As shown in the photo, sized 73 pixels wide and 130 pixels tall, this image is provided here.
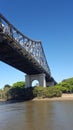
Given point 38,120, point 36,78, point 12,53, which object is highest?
point 12,53

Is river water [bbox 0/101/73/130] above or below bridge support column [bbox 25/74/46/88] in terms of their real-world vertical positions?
below

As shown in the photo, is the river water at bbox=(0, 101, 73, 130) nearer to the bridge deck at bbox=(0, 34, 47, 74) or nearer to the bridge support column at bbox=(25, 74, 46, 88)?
the bridge deck at bbox=(0, 34, 47, 74)

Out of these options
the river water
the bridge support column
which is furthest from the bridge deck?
the bridge support column

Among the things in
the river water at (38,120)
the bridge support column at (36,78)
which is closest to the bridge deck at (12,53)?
the river water at (38,120)

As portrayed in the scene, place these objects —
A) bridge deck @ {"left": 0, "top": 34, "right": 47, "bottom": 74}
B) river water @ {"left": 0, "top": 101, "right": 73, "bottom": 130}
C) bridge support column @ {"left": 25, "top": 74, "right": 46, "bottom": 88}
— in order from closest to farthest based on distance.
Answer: river water @ {"left": 0, "top": 101, "right": 73, "bottom": 130}
bridge deck @ {"left": 0, "top": 34, "right": 47, "bottom": 74}
bridge support column @ {"left": 25, "top": 74, "right": 46, "bottom": 88}

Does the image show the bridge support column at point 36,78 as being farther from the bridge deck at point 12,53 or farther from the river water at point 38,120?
the river water at point 38,120

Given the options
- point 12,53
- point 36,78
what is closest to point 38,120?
point 12,53

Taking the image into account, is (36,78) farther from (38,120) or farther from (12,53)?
(38,120)

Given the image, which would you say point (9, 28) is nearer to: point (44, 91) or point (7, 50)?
point (7, 50)

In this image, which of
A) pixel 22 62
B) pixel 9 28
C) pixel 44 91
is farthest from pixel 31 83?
pixel 9 28

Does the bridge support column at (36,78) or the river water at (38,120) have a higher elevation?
the bridge support column at (36,78)

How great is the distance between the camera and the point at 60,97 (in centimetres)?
10281

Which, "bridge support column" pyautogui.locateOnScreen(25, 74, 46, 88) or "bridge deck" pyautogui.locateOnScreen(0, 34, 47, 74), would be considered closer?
"bridge deck" pyautogui.locateOnScreen(0, 34, 47, 74)

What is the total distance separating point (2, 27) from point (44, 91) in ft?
184
